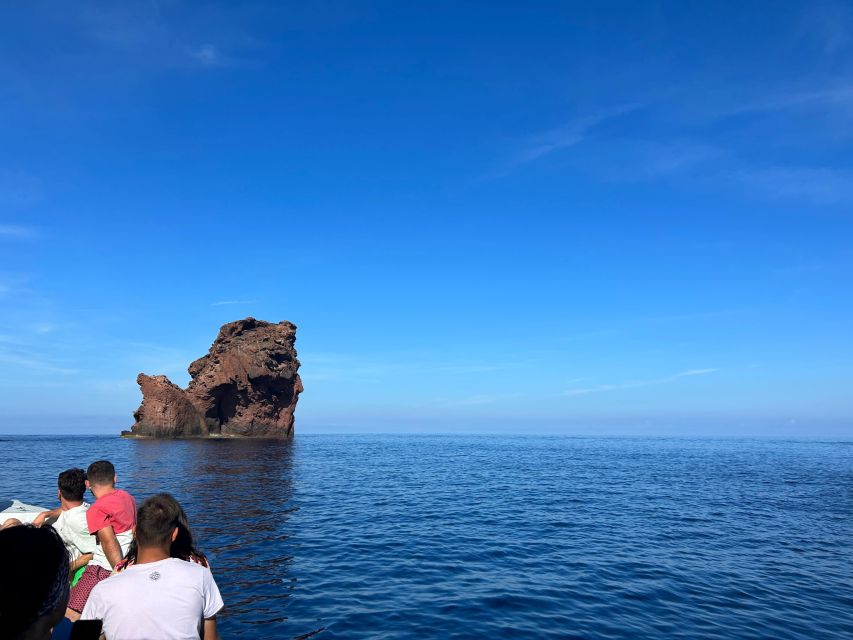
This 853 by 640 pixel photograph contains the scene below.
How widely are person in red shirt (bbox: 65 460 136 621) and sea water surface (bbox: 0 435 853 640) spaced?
4.46 m

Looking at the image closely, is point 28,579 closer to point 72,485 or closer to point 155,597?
point 155,597

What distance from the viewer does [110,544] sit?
23.1ft

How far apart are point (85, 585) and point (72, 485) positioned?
1574 mm

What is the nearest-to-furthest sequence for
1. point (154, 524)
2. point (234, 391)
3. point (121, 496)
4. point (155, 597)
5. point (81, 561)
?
point (155, 597) → point (154, 524) → point (81, 561) → point (121, 496) → point (234, 391)

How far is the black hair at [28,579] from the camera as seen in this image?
2.51m

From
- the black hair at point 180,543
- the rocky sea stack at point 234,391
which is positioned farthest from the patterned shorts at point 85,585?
the rocky sea stack at point 234,391

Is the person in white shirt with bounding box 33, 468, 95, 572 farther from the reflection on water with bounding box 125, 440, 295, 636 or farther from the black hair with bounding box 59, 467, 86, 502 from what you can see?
the reflection on water with bounding box 125, 440, 295, 636

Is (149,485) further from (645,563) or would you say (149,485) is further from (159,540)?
(159,540)

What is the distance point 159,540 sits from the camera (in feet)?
16.3

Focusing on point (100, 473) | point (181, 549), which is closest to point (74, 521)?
point (100, 473)

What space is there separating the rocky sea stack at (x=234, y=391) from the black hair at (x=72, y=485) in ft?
306

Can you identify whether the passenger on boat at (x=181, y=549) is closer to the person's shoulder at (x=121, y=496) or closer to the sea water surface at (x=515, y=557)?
the person's shoulder at (x=121, y=496)

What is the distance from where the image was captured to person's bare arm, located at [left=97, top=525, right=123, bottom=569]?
23.0 ft

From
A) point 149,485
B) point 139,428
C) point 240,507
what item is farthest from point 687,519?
point 139,428
